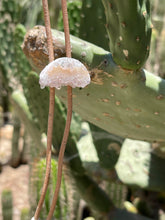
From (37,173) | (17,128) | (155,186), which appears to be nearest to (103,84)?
(37,173)

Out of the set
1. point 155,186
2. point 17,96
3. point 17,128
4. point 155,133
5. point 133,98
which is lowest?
point 17,128

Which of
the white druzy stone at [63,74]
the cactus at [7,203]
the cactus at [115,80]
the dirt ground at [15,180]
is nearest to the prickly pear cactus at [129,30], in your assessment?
the cactus at [115,80]

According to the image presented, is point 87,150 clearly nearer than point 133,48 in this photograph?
No

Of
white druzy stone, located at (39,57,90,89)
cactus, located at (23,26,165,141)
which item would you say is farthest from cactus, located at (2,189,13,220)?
white druzy stone, located at (39,57,90,89)

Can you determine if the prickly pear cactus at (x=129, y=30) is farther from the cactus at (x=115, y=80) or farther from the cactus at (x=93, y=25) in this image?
the cactus at (x=93, y=25)

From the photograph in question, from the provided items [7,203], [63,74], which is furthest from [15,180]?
[63,74]

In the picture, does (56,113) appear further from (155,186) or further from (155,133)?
(155,186)

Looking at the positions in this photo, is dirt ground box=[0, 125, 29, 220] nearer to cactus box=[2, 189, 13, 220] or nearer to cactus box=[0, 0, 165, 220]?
cactus box=[2, 189, 13, 220]

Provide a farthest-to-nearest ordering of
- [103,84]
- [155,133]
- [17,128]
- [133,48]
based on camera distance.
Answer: [17,128] → [155,133] → [103,84] → [133,48]
